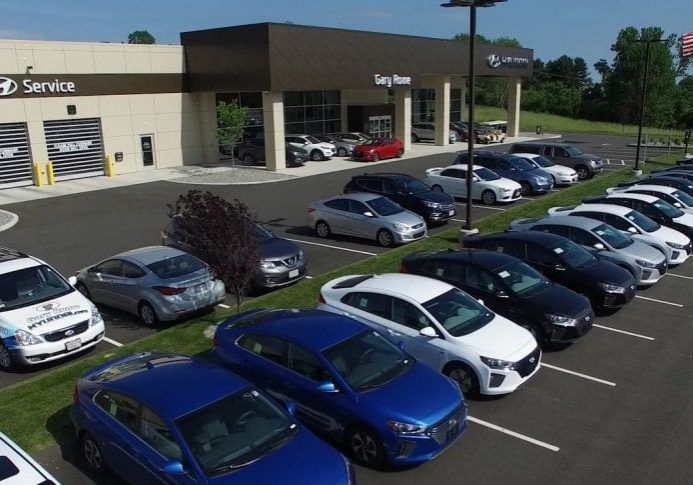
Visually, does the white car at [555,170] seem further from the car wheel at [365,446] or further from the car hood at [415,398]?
the car wheel at [365,446]

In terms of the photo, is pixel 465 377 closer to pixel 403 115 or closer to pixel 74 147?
pixel 74 147

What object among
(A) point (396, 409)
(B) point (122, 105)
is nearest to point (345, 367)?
(A) point (396, 409)

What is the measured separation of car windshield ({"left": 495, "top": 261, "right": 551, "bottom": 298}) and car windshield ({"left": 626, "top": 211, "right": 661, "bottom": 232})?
6003 millimetres

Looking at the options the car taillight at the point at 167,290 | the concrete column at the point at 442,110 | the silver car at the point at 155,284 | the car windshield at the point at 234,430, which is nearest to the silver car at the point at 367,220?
the silver car at the point at 155,284

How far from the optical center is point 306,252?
17.9 meters

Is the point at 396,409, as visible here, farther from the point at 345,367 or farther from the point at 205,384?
the point at 205,384

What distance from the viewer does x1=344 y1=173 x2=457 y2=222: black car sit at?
20656 millimetres

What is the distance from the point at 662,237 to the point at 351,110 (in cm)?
3291

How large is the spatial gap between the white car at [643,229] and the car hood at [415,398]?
9973 millimetres

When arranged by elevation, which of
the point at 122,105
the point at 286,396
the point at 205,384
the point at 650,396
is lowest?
the point at 650,396

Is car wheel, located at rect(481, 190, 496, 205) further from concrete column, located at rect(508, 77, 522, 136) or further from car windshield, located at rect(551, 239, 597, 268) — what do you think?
concrete column, located at rect(508, 77, 522, 136)

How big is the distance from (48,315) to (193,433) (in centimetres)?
569

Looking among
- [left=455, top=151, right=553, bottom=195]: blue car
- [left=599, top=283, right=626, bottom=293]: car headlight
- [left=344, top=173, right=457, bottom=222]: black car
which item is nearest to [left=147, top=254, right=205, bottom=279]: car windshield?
[left=599, top=283, right=626, bottom=293]: car headlight

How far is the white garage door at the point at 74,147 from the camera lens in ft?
101
